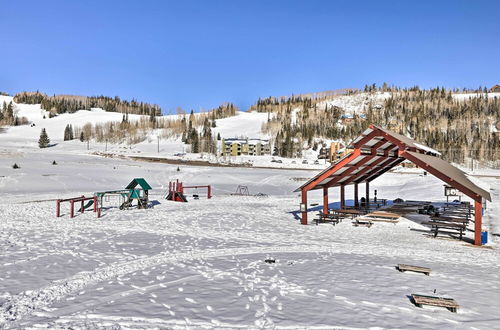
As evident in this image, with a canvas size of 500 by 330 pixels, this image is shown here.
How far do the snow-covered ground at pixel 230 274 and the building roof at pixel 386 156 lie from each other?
2429mm

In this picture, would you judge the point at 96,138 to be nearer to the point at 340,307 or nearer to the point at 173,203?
the point at 173,203

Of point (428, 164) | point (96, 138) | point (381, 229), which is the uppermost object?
point (96, 138)

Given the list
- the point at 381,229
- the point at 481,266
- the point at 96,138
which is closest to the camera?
the point at 481,266

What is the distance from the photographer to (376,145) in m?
16.9

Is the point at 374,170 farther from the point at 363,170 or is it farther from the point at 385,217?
the point at 385,217

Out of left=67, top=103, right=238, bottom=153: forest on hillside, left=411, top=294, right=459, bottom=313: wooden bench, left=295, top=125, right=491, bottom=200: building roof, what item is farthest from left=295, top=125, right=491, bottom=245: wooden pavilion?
left=67, top=103, right=238, bottom=153: forest on hillside

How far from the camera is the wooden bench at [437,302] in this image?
6766 mm

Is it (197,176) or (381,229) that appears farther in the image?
(197,176)

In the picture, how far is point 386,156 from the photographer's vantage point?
56.7 feet

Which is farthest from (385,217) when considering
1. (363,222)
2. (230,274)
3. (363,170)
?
(230,274)

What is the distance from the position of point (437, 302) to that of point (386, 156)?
37.2 feet

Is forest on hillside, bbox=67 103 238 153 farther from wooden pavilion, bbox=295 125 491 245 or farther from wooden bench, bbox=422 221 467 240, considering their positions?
wooden bench, bbox=422 221 467 240

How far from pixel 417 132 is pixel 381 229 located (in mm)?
173887

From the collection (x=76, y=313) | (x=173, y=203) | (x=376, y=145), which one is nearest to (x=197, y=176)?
(x=173, y=203)
